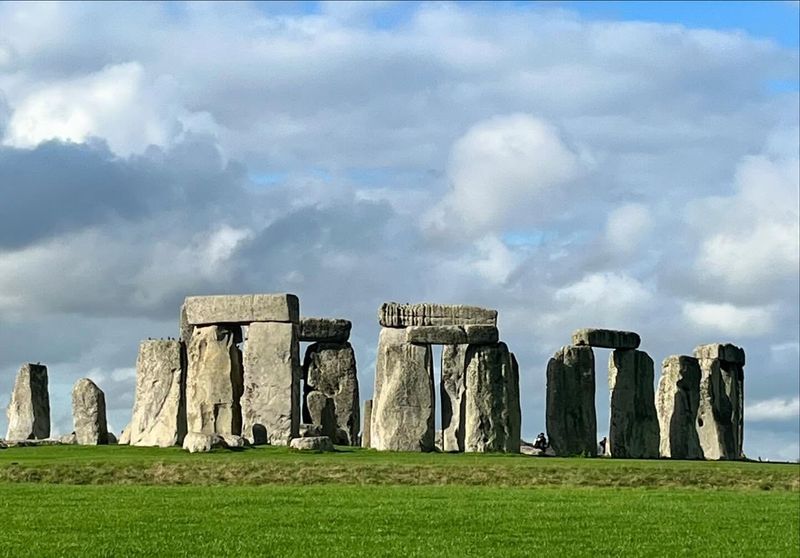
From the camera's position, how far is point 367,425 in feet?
133

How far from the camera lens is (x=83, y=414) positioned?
121 feet

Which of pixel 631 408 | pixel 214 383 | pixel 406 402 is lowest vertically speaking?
pixel 631 408

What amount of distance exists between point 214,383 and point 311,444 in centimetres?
403

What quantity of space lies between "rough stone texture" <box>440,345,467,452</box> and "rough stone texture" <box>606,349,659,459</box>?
4.23 meters

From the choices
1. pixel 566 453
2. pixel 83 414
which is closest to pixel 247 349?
pixel 83 414

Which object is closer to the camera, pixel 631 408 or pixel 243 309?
pixel 243 309

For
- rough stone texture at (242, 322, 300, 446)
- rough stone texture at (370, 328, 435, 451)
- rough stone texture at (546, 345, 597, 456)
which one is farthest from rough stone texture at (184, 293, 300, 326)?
rough stone texture at (546, 345, 597, 456)

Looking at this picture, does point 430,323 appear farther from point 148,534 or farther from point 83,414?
point 148,534

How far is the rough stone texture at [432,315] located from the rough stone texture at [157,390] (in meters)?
4.68

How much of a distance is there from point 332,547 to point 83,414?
18698mm

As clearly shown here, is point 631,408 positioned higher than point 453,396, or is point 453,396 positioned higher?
point 453,396

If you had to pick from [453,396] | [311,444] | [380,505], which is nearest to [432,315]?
[453,396]

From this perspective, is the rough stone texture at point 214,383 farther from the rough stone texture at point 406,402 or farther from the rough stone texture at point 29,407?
the rough stone texture at point 29,407

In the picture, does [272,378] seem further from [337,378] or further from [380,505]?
[380,505]
